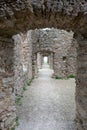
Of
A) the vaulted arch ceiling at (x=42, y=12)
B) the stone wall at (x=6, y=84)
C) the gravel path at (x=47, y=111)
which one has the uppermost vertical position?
the vaulted arch ceiling at (x=42, y=12)

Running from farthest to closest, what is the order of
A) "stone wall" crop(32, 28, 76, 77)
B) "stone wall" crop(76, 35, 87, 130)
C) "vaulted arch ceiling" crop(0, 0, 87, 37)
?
1. "stone wall" crop(32, 28, 76, 77)
2. "stone wall" crop(76, 35, 87, 130)
3. "vaulted arch ceiling" crop(0, 0, 87, 37)

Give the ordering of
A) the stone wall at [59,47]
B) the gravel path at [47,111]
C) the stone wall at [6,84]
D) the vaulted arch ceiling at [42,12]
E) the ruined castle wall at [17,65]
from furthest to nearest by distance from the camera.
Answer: the stone wall at [59,47]
the ruined castle wall at [17,65]
the gravel path at [47,111]
the stone wall at [6,84]
the vaulted arch ceiling at [42,12]

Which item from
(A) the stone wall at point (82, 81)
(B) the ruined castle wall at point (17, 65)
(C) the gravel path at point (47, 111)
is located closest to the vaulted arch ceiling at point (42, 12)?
(A) the stone wall at point (82, 81)

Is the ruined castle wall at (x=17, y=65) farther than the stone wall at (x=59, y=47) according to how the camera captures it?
No

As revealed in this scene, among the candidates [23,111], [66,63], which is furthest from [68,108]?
[66,63]

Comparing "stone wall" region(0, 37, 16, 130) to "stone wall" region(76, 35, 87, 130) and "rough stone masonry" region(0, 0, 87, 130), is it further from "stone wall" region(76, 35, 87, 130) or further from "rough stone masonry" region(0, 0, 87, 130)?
"stone wall" region(76, 35, 87, 130)

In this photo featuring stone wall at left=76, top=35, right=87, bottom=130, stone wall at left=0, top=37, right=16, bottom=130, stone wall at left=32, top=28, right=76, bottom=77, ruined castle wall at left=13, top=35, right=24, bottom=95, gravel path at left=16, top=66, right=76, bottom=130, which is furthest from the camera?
stone wall at left=32, top=28, right=76, bottom=77

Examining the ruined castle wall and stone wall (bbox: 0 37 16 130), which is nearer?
stone wall (bbox: 0 37 16 130)

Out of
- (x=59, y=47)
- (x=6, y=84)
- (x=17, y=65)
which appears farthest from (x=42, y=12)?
(x=59, y=47)

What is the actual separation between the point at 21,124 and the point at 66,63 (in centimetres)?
790

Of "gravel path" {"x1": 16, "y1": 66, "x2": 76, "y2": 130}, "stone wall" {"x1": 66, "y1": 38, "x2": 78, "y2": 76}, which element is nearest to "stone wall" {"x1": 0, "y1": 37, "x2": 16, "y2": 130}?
"gravel path" {"x1": 16, "y1": 66, "x2": 76, "y2": 130}

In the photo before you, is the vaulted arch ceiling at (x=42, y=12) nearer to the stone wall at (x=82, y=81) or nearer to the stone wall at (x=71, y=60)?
the stone wall at (x=82, y=81)

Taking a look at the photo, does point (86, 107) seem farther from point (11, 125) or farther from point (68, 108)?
point (68, 108)

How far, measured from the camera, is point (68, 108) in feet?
18.3
